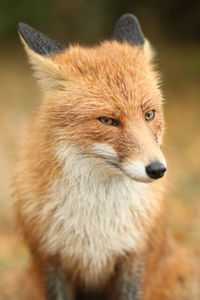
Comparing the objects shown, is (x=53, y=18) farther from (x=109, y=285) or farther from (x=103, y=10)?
(x=109, y=285)

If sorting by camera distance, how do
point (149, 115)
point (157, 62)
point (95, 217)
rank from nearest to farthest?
point (149, 115), point (95, 217), point (157, 62)

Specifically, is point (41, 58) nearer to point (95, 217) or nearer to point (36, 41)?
point (36, 41)

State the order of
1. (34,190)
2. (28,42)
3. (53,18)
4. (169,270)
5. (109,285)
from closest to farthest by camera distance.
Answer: (28,42) → (34,190) → (109,285) → (169,270) → (53,18)

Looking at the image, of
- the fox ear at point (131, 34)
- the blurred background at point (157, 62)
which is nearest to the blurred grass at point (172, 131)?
the blurred background at point (157, 62)

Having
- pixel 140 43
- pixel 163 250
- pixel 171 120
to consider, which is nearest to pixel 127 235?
pixel 163 250

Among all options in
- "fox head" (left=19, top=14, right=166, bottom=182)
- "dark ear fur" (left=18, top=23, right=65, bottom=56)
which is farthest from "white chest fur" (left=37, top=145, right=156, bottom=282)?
"dark ear fur" (left=18, top=23, right=65, bottom=56)

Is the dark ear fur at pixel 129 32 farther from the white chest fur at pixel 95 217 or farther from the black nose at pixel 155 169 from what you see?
the black nose at pixel 155 169

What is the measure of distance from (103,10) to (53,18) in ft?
3.03

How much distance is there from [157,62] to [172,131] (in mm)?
1673

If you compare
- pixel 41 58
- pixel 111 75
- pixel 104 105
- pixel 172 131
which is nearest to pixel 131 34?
pixel 111 75

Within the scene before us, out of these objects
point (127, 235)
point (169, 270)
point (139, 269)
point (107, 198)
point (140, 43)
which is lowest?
point (169, 270)

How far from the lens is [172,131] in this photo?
8.75 metres

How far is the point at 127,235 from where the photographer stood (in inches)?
162

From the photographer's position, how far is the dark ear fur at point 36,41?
389 cm
